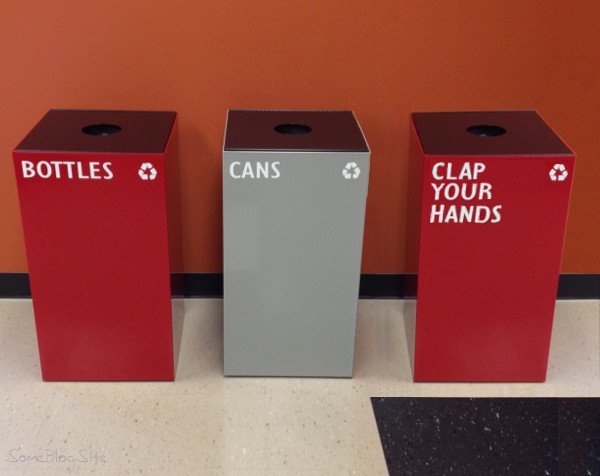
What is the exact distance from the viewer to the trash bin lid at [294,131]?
2.15m

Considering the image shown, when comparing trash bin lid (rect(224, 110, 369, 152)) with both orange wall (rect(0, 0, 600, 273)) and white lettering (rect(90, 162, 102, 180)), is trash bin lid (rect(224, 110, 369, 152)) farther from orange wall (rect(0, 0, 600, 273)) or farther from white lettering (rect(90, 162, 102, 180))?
white lettering (rect(90, 162, 102, 180))

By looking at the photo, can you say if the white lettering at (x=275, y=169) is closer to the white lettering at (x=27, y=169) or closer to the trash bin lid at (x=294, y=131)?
the trash bin lid at (x=294, y=131)

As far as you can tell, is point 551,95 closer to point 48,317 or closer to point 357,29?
point 357,29

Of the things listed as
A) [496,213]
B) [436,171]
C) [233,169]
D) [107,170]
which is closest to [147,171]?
[107,170]

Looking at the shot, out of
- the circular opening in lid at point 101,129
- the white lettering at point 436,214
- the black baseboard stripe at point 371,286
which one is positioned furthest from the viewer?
the black baseboard stripe at point 371,286

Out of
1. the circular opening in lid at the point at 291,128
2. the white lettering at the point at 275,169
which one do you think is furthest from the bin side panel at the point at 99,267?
the circular opening in lid at the point at 291,128

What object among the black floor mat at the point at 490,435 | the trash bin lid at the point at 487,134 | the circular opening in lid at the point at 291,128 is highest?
the trash bin lid at the point at 487,134

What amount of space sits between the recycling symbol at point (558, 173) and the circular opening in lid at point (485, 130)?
24cm

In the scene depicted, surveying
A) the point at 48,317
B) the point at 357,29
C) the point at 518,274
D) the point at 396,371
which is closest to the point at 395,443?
the point at 396,371

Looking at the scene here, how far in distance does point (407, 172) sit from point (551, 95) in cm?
49

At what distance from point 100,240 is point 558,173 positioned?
1.20 metres

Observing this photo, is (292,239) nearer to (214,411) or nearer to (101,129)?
(214,411)

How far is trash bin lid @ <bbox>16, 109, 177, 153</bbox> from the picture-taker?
2.14 metres

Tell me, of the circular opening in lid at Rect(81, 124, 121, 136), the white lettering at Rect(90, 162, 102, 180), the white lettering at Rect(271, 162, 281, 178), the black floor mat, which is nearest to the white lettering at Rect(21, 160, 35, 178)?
the white lettering at Rect(90, 162, 102, 180)
